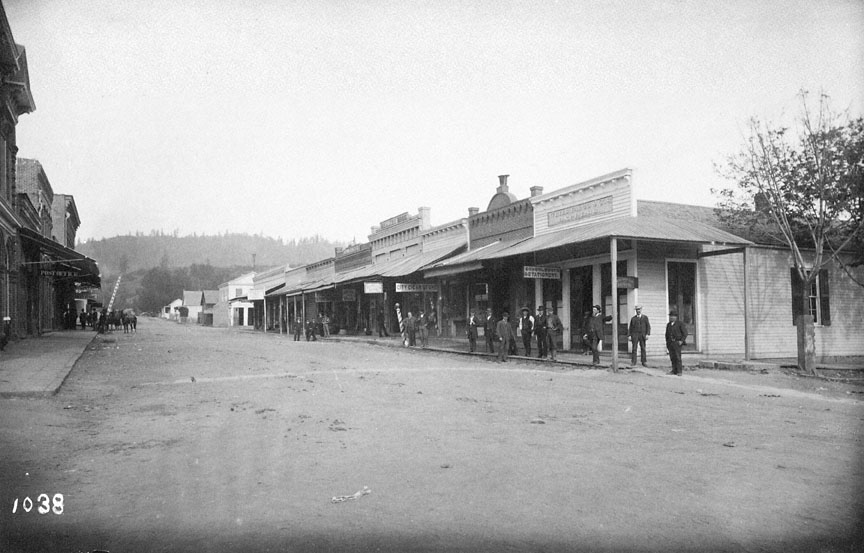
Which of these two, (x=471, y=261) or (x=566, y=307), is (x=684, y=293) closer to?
(x=566, y=307)

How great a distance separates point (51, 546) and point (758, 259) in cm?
1999

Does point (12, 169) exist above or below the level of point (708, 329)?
above

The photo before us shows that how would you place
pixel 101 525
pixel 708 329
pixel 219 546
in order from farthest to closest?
pixel 708 329 → pixel 101 525 → pixel 219 546

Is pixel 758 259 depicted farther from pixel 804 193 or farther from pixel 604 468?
pixel 604 468

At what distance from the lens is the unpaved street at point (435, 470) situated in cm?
423

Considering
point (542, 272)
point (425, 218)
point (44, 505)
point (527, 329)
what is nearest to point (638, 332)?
point (527, 329)

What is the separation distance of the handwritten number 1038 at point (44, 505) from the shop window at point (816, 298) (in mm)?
20754

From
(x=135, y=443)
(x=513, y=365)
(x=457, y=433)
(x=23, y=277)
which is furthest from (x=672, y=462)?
(x=23, y=277)

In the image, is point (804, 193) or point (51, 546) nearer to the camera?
point (51, 546)

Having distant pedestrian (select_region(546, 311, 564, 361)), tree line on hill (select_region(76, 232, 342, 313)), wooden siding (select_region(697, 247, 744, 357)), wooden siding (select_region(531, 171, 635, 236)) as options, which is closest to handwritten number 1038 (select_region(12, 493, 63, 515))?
distant pedestrian (select_region(546, 311, 564, 361))

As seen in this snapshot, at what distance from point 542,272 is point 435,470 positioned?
14.8m

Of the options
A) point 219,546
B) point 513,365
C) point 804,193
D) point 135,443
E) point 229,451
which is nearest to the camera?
point 219,546

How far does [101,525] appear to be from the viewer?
174 inches

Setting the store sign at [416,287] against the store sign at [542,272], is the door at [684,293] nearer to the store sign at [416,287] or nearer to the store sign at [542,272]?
the store sign at [542,272]
